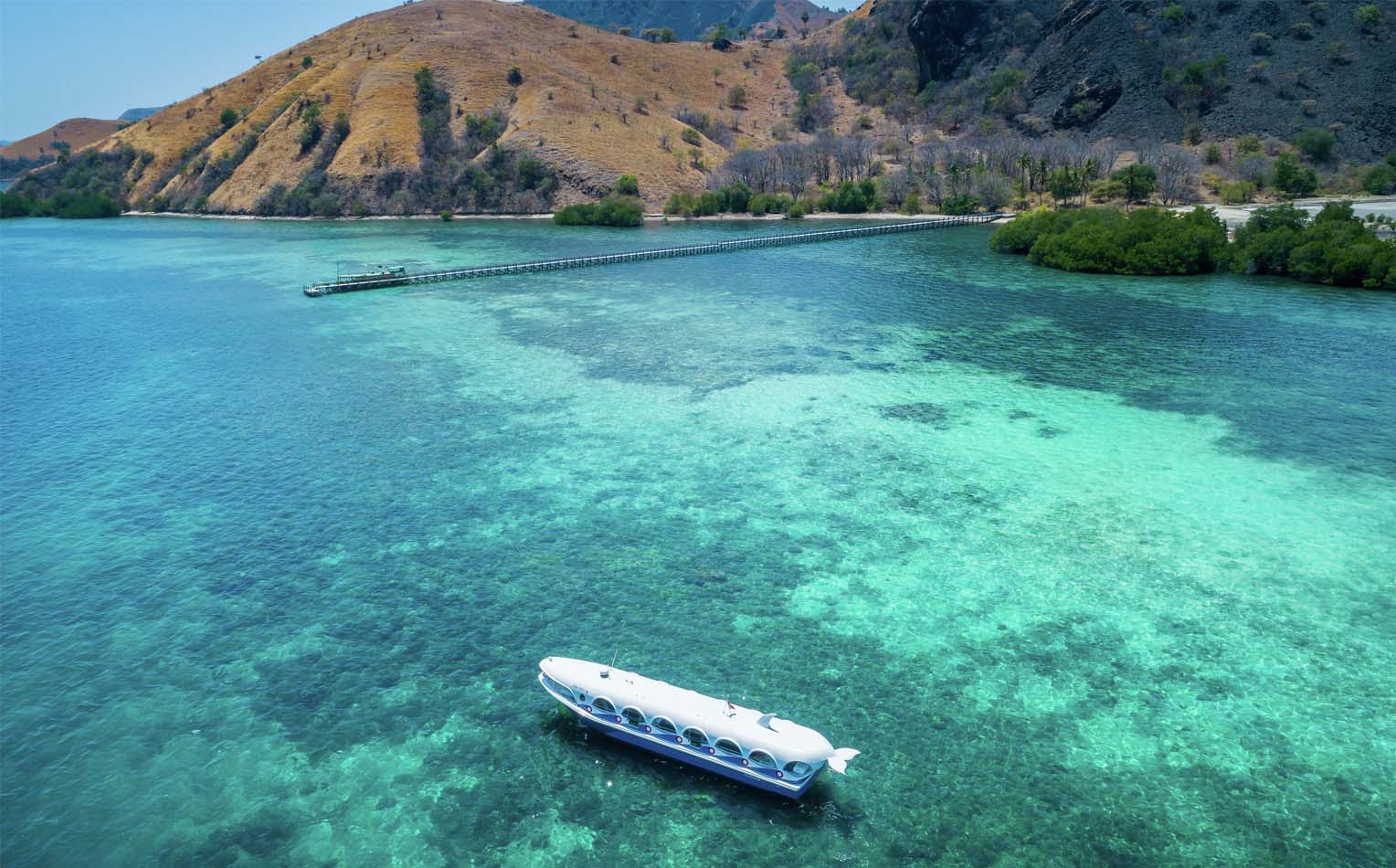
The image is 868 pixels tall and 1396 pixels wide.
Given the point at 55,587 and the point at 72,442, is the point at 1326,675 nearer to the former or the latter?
the point at 55,587

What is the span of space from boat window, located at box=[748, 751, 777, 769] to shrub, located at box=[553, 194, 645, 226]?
146 meters

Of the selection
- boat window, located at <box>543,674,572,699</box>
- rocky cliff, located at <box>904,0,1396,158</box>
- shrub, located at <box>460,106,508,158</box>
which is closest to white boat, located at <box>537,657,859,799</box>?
boat window, located at <box>543,674,572,699</box>

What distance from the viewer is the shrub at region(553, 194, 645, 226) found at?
158750 millimetres

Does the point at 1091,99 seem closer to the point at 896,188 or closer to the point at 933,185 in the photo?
the point at 933,185

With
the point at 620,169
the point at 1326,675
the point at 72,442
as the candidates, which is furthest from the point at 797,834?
the point at 620,169

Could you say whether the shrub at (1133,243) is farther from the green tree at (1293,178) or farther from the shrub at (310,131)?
the shrub at (310,131)

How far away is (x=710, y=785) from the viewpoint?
23.8m

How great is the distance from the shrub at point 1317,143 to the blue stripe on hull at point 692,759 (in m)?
181

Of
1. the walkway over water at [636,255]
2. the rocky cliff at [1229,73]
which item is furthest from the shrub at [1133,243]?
the rocky cliff at [1229,73]

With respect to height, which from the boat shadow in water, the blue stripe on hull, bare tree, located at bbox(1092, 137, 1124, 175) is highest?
bare tree, located at bbox(1092, 137, 1124, 175)

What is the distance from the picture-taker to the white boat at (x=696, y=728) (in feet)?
73.4

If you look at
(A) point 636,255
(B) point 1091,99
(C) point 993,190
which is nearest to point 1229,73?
(B) point 1091,99

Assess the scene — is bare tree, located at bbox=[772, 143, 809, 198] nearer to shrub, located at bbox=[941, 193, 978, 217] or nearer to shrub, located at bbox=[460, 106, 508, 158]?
shrub, located at bbox=[941, 193, 978, 217]

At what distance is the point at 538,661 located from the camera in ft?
96.8
